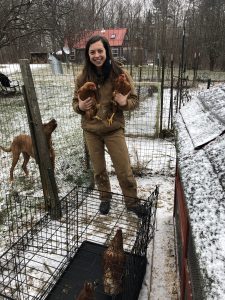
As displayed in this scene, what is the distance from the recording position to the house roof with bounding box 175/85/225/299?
929 millimetres

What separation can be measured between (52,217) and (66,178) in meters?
1.00

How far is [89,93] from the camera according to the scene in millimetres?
2879

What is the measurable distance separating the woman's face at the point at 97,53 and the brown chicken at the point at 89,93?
0.75 feet

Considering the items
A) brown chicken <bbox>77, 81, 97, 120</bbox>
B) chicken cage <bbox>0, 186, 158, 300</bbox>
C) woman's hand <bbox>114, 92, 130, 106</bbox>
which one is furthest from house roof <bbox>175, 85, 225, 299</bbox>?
brown chicken <bbox>77, 81, 97, 120</bbox>

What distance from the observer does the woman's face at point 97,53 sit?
9.32ft

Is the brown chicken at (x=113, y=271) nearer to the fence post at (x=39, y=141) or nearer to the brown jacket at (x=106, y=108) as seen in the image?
the fence post at (x=39, y=141)

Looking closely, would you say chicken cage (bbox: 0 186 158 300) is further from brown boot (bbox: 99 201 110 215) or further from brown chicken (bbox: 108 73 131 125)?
brown chicken (bbox: 108 73 131 125)

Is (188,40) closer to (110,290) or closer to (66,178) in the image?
(66,178)

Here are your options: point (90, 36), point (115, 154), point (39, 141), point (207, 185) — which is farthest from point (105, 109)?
point (90, 36)

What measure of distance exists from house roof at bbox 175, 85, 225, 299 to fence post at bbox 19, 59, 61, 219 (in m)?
1.58

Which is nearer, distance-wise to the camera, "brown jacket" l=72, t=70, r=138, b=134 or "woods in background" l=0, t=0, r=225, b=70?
"brown jacket" l=72, t=70, r=138, b=134

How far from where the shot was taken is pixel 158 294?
2.50 m

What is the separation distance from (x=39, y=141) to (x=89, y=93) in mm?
824

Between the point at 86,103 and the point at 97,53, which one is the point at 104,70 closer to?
the point at 97,53
